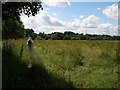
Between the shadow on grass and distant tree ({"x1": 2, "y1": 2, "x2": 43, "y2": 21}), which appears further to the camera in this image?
distant tree ({"x1": 2, "y1": 2, "x2": 43, "y2": 21})

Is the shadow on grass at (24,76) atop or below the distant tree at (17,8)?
below

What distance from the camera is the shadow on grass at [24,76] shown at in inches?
462

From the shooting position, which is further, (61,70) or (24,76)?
(61,70)

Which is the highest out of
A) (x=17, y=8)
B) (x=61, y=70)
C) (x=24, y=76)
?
(x=17, y=8)

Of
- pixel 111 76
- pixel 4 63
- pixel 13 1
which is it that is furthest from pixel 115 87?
pixel 13 1

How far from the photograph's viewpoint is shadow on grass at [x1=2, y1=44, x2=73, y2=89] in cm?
1173

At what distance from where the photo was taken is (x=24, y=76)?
41.0 feet

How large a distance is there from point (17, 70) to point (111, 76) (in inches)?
250

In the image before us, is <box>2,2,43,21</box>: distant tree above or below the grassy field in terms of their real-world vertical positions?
above

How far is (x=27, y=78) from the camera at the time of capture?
12.4 metres

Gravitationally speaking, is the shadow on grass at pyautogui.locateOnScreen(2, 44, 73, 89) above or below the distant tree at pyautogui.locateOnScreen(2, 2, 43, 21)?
below

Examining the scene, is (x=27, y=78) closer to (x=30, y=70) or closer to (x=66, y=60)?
(x=30, y=70)

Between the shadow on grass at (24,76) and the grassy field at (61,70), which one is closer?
the shadow on grass at (24,76)

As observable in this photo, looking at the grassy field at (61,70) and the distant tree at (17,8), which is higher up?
the distant tree at (17,8)
